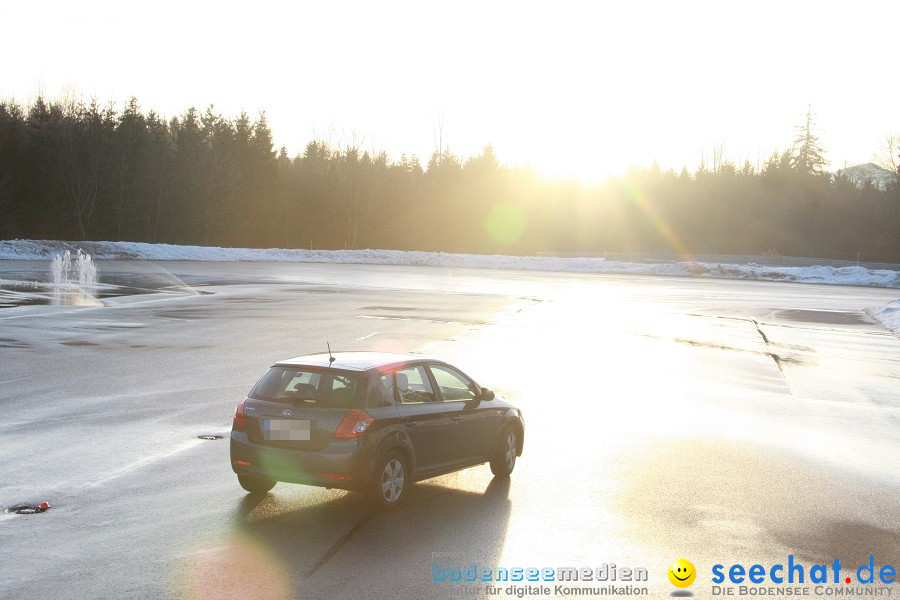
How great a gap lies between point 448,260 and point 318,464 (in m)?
66.8

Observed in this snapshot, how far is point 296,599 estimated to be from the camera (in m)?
5.61

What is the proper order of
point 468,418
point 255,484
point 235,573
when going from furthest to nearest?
1. point 468,418
2. point 255,484
3. point 235,573

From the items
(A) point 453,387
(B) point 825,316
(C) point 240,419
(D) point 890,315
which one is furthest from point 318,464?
(D) point 890,315

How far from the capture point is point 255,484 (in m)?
8.14

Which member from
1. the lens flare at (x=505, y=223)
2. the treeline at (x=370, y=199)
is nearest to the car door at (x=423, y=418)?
the treeline at (x=370, y=199)

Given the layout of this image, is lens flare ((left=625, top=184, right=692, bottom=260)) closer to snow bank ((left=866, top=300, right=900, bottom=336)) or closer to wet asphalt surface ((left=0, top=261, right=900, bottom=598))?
snow bank ((left=866, top=300, right=900, bottom=336))

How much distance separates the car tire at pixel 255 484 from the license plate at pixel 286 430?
0.47m

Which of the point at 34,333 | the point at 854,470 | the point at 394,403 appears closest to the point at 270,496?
the point at 394,403

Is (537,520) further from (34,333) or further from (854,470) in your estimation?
(34,333)

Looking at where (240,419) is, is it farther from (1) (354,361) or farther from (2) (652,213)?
(2) (652,213)

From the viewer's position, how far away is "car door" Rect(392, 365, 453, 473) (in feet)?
Result: 26.5

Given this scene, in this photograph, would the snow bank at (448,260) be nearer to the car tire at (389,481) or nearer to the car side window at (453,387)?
the car side window at (453,387)

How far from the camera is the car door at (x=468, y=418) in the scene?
8.66m

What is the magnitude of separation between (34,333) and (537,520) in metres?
16.4
